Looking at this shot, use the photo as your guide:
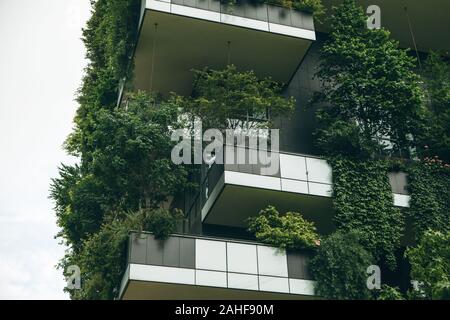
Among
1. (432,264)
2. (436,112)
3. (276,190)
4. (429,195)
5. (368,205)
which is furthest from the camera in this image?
(436,112)

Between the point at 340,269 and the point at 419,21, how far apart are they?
12406 mm

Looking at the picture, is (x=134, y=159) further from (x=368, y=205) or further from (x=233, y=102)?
(x=368, y=205)

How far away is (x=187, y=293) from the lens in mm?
18438

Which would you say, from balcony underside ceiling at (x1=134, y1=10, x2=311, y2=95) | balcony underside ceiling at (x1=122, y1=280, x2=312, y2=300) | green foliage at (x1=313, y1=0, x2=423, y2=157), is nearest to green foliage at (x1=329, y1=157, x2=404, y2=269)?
green foliage at (x1=313, y1=0, x2=423, y2=157)

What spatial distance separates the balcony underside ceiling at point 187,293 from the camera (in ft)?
59.1

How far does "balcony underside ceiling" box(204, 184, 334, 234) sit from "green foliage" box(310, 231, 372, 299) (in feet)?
6.34

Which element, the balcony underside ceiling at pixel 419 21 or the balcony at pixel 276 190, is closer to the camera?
the balcony at pixel 276 190

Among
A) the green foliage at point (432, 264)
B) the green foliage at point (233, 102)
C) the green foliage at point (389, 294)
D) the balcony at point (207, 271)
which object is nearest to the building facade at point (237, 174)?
the balcony at point (207, 271)

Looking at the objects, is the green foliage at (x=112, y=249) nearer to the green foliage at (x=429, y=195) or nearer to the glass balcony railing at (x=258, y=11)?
the glass balcony railing at (x=258, y=11)

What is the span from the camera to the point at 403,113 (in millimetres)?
22641

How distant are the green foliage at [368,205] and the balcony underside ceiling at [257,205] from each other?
2.20 feet

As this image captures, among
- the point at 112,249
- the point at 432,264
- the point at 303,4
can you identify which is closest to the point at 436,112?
the point at 303,4

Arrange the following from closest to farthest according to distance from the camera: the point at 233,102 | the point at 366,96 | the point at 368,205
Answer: the point at 368,205 < the point at 233,102 < the point at 366,96
